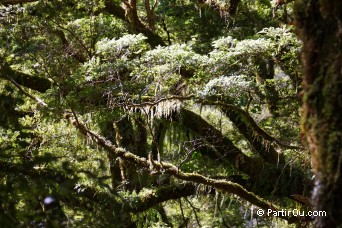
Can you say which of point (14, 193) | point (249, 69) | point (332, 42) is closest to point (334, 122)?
point (332, 42)

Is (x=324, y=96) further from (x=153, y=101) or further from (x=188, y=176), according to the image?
(x=153, y=101)

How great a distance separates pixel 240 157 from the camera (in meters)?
7.27

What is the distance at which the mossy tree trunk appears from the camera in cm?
171

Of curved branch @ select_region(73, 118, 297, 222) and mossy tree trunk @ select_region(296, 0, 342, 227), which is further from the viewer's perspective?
curved branch @ select_region(73, 118, 297, 222)

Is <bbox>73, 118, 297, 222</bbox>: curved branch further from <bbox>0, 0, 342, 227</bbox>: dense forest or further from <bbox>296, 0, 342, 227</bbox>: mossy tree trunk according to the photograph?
<bbox>296, 0, 342, 227</bbox>: mossy tree trunk

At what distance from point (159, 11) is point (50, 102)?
4.48 meters

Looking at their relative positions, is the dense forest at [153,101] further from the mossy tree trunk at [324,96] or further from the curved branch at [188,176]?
the mossy tree trunk at [324,96]

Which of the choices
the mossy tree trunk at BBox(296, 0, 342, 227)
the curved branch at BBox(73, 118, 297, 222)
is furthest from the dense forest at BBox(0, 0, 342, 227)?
the mossy tree trunk at BBox(296, 0, 342, 227)

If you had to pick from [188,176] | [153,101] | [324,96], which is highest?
[153,101]

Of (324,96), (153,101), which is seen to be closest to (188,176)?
(153,101)

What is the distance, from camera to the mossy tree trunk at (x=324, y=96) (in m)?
1.71

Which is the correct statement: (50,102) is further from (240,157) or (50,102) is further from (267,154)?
(267,154)

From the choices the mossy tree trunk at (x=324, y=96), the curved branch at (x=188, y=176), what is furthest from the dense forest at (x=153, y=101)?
the mossy tree trunk at (x=324, y=96)

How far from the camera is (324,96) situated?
174cm
